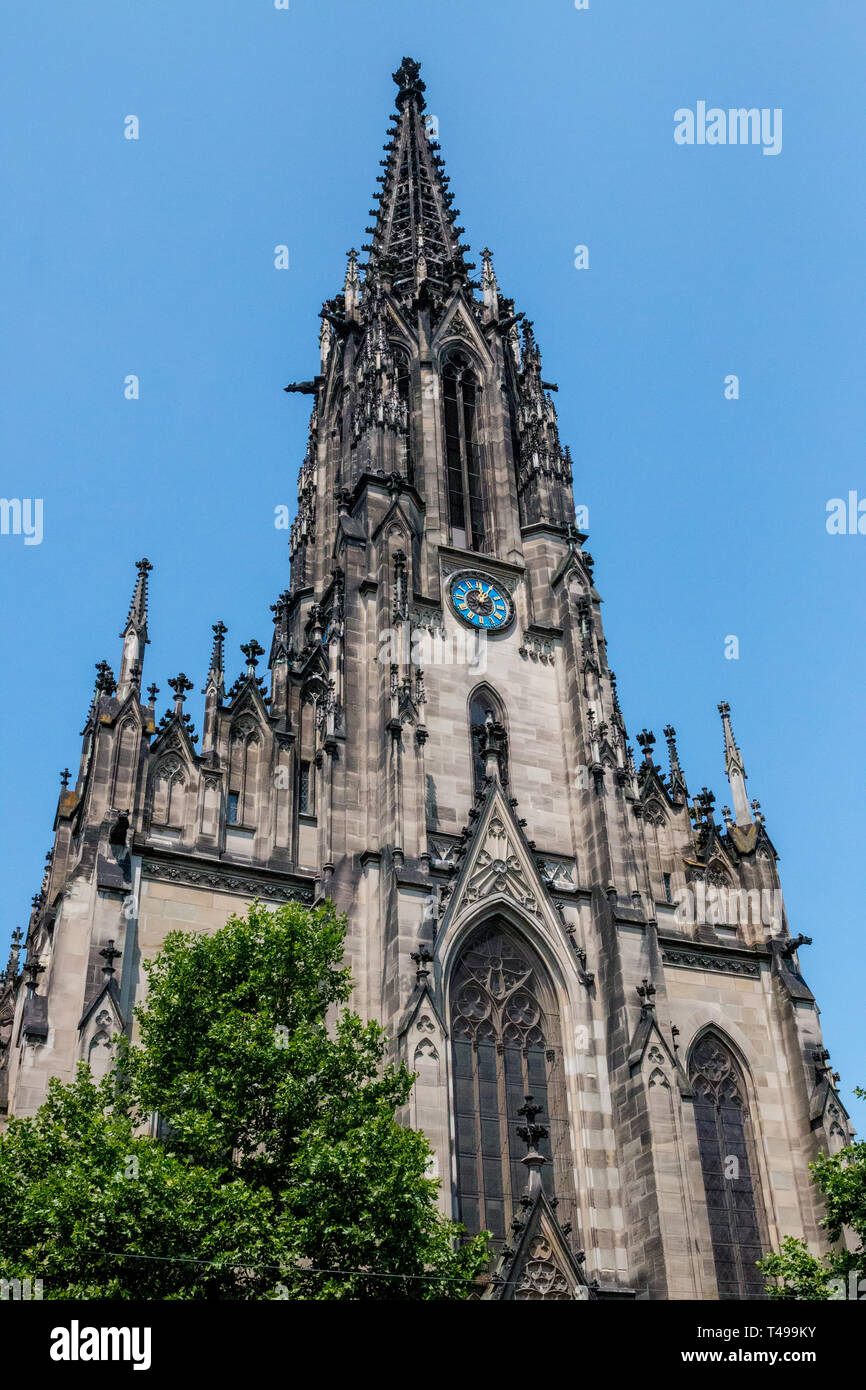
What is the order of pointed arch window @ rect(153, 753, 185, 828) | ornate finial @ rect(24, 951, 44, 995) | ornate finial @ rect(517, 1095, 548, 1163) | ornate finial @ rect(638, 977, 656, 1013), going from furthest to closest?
pointed arch window @ rect(153, 753, 185, 828)
ornate finial @ rect(638, 977, 656, 1013)
ornate finial @ rect(24, 951, 44, 995)
ornate finial @ rect(517, 1095, 548, 1163)

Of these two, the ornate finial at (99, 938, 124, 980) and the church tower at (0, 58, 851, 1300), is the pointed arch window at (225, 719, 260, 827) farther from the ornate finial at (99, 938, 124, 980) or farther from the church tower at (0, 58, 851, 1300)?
the ornate finial at (99, 938, 124, 980)

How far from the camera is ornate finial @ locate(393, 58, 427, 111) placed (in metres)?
53.4

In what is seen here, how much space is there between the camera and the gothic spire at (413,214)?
42.6 metres

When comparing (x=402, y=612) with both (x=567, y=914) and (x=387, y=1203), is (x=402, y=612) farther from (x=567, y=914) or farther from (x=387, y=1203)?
(x=387, y=1203)

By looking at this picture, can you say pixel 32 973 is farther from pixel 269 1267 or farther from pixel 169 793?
pixel 269 1267

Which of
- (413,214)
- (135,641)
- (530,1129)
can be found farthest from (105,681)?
(413,214)

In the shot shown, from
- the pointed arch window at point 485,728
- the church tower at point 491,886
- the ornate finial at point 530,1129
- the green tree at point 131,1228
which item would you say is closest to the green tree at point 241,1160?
the green tree at point 131,1228

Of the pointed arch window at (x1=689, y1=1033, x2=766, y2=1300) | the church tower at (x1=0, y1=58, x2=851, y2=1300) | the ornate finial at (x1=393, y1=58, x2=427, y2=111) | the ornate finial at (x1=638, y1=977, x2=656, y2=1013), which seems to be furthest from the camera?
the ornate finial at (x1=393, y1=58, x2=427, y2=111)

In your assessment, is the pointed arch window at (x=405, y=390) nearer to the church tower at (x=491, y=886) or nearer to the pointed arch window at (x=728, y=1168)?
the church tower at (x=491, y=886)

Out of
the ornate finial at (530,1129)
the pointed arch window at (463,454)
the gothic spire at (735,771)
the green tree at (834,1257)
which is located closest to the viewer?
the green tree at (834,1257)

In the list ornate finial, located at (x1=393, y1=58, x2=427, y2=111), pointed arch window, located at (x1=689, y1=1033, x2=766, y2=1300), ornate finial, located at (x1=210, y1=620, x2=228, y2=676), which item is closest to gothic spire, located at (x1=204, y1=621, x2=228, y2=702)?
ornate finial, located at (x1=210, y1=620, x2=228, y2=676)

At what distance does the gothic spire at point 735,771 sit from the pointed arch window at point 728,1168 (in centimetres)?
600

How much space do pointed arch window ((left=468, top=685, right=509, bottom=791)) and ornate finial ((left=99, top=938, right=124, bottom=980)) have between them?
9297mm
